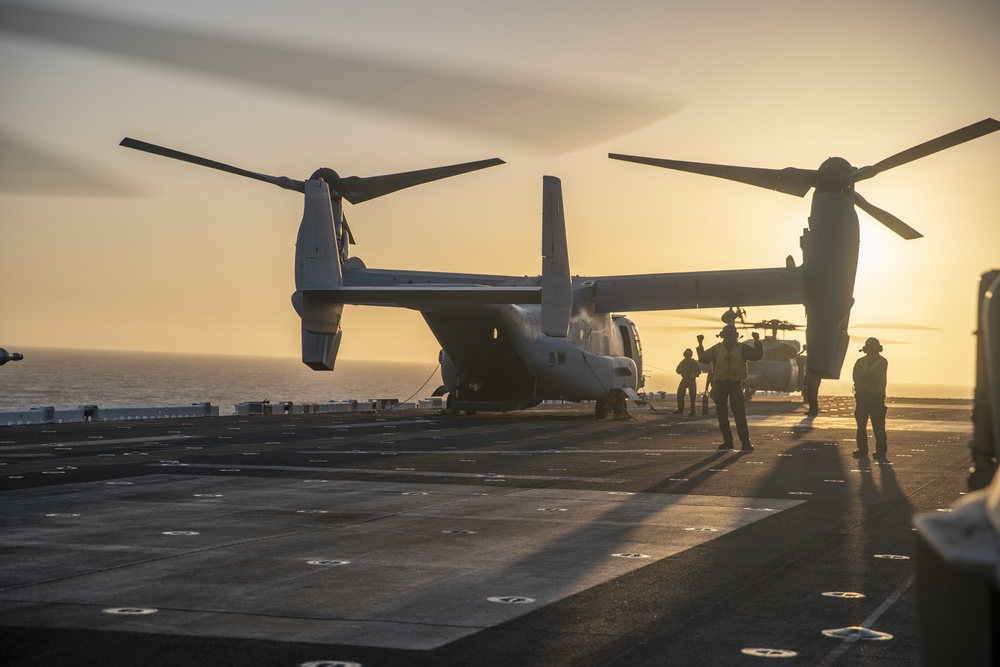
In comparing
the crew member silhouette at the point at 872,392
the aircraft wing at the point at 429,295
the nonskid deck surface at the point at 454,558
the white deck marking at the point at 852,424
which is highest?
the aircraft wing at the point at 429,295

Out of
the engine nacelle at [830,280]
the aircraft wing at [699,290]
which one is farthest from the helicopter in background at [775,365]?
the engine nacelle at [830,280]

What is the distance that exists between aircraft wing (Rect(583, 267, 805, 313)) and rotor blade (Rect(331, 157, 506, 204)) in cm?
678

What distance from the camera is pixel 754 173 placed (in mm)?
24625

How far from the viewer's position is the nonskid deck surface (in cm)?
579

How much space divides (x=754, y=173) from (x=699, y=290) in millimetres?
4353

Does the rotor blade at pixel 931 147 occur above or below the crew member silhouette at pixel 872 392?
above

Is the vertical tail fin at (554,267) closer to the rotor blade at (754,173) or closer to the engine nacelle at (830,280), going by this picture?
the rotor blade at (754,173)

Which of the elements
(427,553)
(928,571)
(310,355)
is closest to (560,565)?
(427,553)

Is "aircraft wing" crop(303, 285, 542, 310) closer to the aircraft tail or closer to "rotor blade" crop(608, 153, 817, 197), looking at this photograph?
the aircraft tail

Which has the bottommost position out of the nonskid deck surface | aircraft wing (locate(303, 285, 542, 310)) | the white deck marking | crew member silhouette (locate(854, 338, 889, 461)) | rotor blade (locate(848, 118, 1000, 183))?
the nonskid deck surface

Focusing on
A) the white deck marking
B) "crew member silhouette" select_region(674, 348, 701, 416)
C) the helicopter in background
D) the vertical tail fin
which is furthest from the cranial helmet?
the helicopter in background

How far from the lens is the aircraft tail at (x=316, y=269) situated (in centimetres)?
2153

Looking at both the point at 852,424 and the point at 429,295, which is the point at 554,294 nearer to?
the point at 429,295

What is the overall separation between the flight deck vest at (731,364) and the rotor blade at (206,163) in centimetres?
1001
